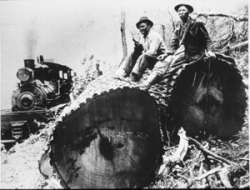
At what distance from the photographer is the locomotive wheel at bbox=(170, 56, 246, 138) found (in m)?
4.59

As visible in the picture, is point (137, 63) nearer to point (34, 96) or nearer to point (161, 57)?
point (161, 57)

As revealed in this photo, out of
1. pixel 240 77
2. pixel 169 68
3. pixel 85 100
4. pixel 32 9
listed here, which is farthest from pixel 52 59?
pixel 240 77

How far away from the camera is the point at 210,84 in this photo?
15.3 ft

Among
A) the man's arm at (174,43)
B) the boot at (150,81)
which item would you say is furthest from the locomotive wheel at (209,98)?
the man's arm at (174,43)

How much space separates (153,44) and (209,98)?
37.3 inches

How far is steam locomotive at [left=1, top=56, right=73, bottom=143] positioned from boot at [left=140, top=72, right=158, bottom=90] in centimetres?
129

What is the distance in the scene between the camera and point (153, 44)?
4.78 metres

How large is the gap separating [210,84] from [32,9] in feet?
8.11

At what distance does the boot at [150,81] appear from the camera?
4485 mm

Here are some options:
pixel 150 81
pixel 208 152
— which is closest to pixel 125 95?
pixel 150 81

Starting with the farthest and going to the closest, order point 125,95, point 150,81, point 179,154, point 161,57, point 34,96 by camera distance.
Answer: point 34,96
point 161,57
point 179,154
point 150,81
point 125,95

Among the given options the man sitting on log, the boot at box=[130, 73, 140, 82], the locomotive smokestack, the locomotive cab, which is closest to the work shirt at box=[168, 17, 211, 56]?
the man sitting on log

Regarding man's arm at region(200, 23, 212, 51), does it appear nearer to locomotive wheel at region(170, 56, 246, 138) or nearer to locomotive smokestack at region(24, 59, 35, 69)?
locomotive wheel at region(170, 56, 246, 138)

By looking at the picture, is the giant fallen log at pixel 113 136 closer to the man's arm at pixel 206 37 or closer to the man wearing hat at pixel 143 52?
the man wearing hat at pixel 143 52
